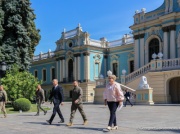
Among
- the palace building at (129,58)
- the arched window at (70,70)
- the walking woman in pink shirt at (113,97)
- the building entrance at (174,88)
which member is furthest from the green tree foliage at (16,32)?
the walking woman in pink shirt at (113,97)

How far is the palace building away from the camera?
1086 inches

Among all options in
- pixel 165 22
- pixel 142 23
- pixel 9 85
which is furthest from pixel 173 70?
pixel 9 85

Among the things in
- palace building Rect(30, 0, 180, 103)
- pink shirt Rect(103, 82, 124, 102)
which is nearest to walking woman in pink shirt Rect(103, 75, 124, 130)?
pink shirt Rect(103, 82, 124, 102)

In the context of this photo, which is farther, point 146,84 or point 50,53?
point 50,53

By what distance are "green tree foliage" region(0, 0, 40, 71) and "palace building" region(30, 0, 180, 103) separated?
30.2 ft

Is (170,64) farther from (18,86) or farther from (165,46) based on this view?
(18,86)

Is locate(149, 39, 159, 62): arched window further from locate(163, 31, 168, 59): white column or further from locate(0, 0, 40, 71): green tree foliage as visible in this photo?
locate(0, 0, 40, 71): green tree foliage

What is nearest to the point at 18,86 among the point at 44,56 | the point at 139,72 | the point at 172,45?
the point at 139,72

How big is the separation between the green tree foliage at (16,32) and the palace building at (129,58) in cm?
922

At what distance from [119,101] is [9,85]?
53.2 feet

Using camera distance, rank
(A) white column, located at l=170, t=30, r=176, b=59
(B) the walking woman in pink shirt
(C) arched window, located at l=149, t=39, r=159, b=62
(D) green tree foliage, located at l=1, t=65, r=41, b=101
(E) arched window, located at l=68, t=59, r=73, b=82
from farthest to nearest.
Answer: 1. (E) arched window, located at l=68, t=59, r=73, b=82
2. (C) arched window, located at l=149, t=39, r=159, b=62
3. (A) white column, located at l=170, t=30, r=176, b=59
4. (D) green tree foliage, located at l=1, t=65, r=41, b=101
5. (B) the walking woman in pink shirt

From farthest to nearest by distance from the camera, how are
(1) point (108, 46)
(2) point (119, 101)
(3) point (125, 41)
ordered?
(1) point (108, 46) → (3) point (125, 41) → (2) point (119, 101)

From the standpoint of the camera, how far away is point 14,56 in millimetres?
28047

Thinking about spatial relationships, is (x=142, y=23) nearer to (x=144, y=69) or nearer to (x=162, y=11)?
(x=162, y=11)
